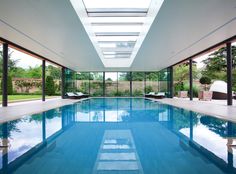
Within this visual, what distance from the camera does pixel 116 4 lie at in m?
6.29

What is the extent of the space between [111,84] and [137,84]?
2.71m

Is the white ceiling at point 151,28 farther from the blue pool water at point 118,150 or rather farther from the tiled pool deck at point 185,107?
the blue pool water at point 118,150

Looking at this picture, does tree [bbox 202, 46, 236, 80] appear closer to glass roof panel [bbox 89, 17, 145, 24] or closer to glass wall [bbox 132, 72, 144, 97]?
glass wall [bbox 132, 72, 144, 97]

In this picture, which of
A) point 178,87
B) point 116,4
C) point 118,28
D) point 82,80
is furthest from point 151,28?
point 178,87

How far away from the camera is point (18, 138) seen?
4.48m

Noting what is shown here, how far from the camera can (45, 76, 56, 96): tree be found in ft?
73.8

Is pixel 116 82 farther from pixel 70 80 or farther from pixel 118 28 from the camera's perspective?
pixel 118 28

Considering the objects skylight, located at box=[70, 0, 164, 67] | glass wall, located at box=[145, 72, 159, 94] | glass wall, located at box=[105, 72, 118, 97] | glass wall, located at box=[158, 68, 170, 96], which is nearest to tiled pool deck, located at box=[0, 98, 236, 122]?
skylight, located at box=[70, 0, 164, 67]

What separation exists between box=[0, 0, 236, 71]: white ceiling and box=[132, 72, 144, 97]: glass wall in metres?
11.9

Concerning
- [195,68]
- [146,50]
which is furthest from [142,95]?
[146,50]

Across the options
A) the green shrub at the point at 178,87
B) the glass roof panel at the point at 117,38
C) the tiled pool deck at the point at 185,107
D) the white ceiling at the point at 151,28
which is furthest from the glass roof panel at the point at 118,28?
the green shrub at the point at 178,87

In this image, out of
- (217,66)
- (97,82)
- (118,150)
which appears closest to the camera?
(118,150)

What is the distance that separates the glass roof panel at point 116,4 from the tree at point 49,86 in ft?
57.0

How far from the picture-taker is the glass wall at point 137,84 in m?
23.0
